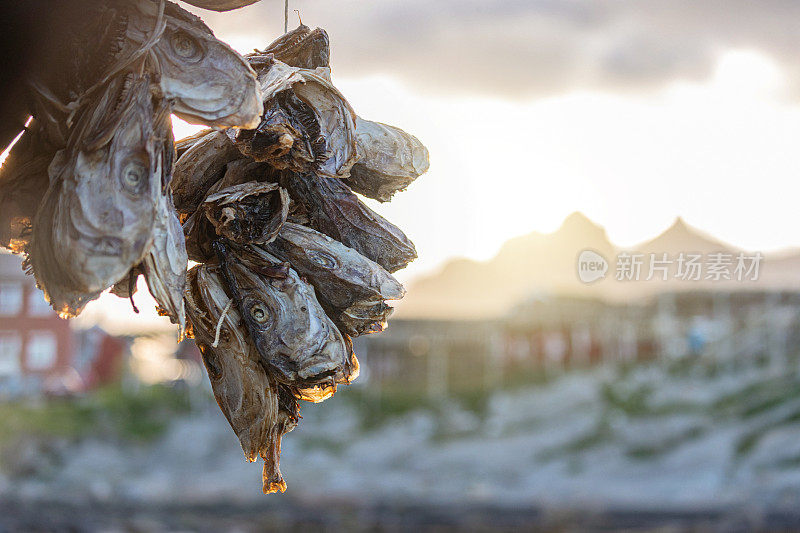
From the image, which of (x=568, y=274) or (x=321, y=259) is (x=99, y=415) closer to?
(x=568, y=274)

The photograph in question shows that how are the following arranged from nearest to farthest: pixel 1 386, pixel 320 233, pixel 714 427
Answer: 1. pixel 320 233
2. pixel 714 427
3. pixel 1 386

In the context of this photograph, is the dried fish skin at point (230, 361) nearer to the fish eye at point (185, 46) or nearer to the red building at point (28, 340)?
Result: the fish eye at point (185, 46)

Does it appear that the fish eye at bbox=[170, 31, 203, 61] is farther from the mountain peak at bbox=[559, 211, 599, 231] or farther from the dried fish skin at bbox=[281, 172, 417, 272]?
the mountain peak at bbox=[559, 211, 599, 231]

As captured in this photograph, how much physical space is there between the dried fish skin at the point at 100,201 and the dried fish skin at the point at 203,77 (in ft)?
0.12

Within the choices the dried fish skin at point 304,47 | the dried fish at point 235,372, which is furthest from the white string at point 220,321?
the dried fish skin at point 304,47

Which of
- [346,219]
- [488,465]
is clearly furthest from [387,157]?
[488,465]

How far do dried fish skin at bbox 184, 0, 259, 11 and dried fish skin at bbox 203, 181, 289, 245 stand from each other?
0.23 meters

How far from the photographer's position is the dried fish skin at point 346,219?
142 cm

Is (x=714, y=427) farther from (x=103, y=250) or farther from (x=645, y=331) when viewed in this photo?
(x=103, y=250)

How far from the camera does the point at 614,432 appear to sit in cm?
3412

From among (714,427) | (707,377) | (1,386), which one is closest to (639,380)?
(707,377)

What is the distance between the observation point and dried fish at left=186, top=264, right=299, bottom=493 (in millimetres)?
1376

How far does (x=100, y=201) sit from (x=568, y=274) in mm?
54564

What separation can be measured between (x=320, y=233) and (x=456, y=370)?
4133 centimetres
